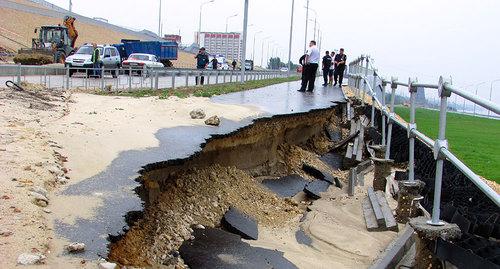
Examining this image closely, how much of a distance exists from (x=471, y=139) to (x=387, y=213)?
16378 millimetres

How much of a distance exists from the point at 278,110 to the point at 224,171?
14.6ft

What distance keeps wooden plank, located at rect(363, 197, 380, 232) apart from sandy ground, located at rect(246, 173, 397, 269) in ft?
0.26

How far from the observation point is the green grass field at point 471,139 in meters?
14.5

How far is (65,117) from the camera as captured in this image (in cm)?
1003

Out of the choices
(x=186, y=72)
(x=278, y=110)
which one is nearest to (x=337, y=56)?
(x=186, y=72)

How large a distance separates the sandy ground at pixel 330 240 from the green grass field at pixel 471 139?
3400 millimetres

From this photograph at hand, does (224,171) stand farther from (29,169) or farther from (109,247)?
(109,247)

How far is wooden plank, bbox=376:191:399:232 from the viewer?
6.78 meters

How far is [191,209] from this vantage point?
673 cm

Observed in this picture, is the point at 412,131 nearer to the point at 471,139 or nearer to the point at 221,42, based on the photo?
the point at 471,139

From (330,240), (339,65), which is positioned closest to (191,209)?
(330,240)

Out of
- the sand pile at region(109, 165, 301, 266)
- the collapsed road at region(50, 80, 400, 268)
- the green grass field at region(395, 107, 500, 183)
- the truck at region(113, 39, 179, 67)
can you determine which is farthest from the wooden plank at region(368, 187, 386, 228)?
the truck at region(113, 39, 179, 67)

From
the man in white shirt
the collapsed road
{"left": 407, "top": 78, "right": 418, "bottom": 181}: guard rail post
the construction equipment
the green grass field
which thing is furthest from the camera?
the construction equipment

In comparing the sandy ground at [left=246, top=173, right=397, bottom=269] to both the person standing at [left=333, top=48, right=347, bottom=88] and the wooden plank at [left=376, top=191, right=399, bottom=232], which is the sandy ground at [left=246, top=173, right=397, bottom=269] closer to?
the wooden plank at [left=376, top=191, right=399, bottom=232]
